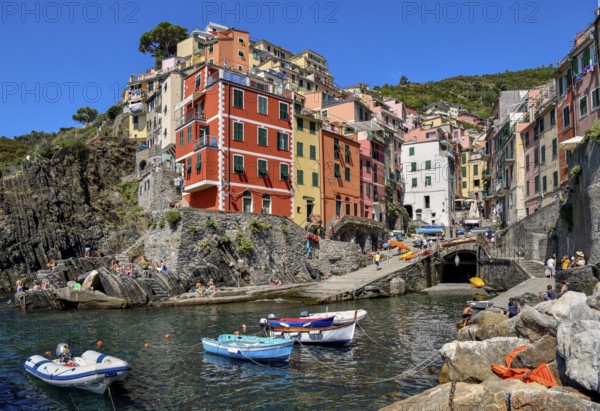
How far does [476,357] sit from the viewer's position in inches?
579

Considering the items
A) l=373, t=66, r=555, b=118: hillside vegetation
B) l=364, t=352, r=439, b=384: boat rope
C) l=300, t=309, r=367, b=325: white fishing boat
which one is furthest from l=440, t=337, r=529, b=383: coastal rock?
l=373, t=66, r=555, b=118: hillside vegetation

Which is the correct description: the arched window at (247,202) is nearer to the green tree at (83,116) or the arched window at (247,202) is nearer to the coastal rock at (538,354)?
the coastal rock at (538,354)

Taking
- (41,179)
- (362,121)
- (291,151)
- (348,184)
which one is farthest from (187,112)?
(362,121)

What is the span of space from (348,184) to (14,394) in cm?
4431

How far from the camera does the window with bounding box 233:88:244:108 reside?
44688mm

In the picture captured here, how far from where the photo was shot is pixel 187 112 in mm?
47844

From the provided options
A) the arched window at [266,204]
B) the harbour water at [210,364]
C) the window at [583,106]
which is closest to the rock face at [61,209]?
the arched window at [266,204]

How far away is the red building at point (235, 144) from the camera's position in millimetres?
43375

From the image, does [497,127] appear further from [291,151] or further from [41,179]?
[41,179]

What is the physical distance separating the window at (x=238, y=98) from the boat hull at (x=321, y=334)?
88.7 feet

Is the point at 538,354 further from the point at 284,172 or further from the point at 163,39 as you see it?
the point at 163,39

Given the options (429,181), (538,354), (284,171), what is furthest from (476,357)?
(429,181)

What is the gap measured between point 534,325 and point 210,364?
37.1 feet

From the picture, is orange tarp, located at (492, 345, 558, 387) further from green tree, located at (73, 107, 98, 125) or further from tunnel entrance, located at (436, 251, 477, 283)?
green tree, located at (73, 107, 98, 125)
